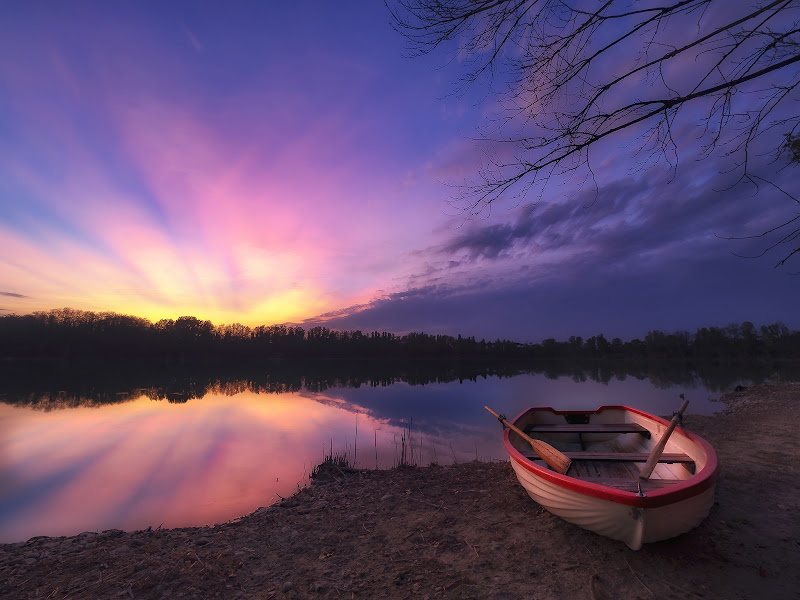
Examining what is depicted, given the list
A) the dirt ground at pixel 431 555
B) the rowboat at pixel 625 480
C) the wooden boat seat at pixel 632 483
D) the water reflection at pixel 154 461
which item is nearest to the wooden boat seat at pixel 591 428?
the rowboat at pixel 625 480

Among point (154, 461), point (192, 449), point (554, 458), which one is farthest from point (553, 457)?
point (192, 449)

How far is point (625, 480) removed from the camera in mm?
3955

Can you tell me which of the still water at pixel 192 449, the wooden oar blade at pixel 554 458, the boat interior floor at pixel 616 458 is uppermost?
the wooden oar blade at pixel 554 458

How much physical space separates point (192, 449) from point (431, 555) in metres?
10.5

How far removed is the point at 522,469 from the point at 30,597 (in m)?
5.38

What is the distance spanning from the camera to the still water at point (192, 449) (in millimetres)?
6918

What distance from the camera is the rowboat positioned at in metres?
3.19

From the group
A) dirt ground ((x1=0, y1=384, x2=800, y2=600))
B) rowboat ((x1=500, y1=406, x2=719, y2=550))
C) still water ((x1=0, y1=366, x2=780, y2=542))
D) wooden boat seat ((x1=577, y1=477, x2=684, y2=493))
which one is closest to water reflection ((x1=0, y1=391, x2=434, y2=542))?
still water ((x1=0, y1=366, x2=780, y2=542))

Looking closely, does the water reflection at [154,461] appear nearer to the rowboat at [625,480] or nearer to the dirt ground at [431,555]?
the dirt ground at [431,555]

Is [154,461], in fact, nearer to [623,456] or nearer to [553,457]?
[553,457]

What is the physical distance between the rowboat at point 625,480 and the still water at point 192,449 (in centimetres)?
275

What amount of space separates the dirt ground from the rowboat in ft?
1.32

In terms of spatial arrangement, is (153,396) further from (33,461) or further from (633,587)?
(633,587)

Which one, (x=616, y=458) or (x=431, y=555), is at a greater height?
(x=616, y=458)
